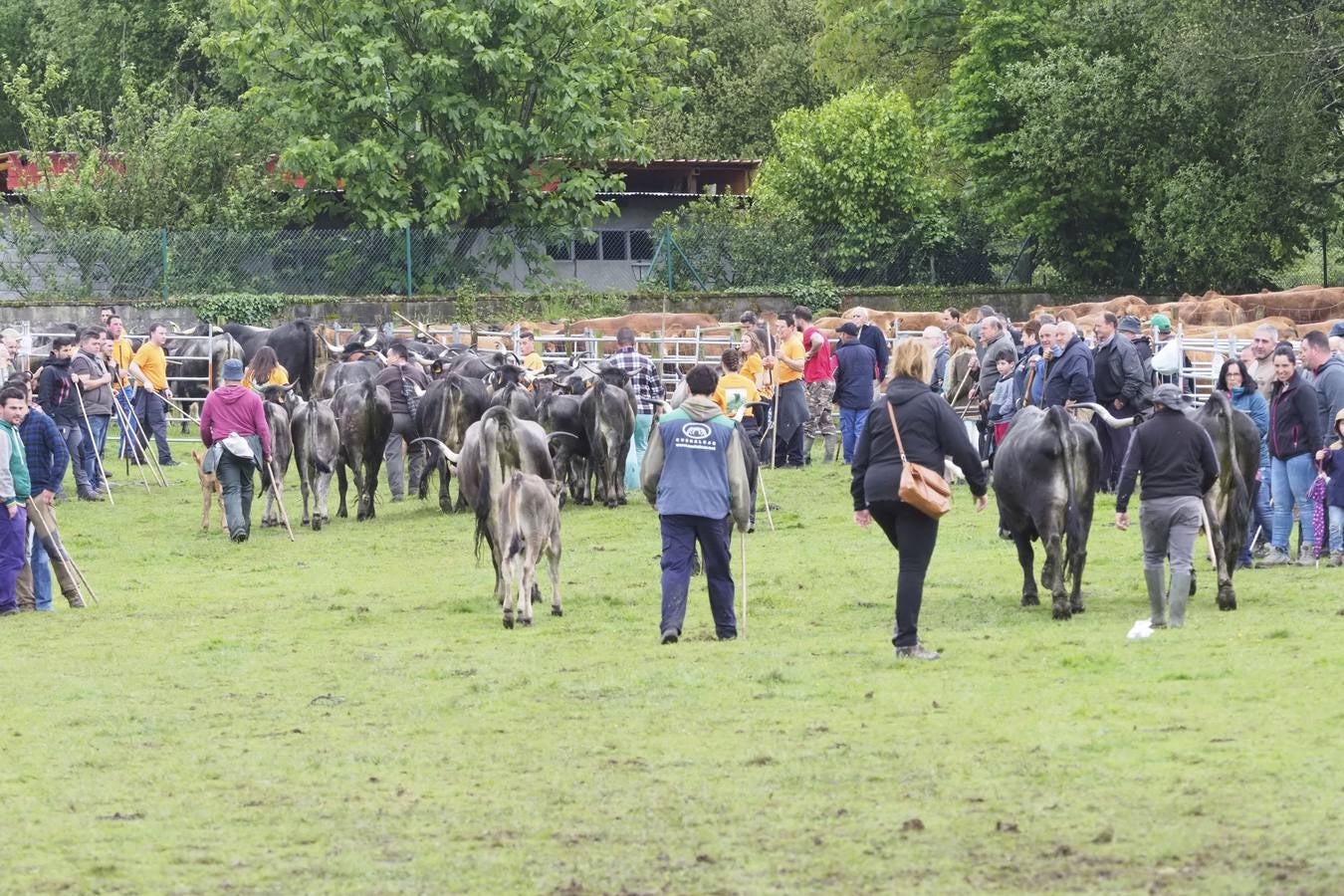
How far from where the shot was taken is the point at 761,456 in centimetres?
2639

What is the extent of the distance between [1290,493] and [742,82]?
167 ft

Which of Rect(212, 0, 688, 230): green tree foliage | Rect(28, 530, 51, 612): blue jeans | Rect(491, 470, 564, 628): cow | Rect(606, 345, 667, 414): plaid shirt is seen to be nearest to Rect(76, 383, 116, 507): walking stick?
Rect(606, 345, 667, 414): plaid shirt

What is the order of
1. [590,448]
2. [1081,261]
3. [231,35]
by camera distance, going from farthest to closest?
[1081,261], [231,35], [590,448]

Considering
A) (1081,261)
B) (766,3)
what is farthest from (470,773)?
(766,3)

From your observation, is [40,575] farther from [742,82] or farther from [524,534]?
[742,82]

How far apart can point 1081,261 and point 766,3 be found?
1001 inches

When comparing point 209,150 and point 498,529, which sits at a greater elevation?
point 209,150

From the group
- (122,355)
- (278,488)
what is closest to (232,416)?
(278,488)

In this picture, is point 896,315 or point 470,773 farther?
point 896,315

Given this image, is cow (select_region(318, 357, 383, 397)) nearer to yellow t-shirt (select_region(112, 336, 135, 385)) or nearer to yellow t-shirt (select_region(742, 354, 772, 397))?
yellow t-shirt (select_region(112, 336, 135, 385))

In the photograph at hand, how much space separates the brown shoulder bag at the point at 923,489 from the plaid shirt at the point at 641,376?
11380 mm

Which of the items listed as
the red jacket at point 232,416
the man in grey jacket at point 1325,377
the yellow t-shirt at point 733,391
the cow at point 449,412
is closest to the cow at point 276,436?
the red jacket at point 232,416

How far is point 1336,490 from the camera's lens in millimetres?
16078

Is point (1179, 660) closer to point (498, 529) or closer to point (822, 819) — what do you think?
point (822, 819)
